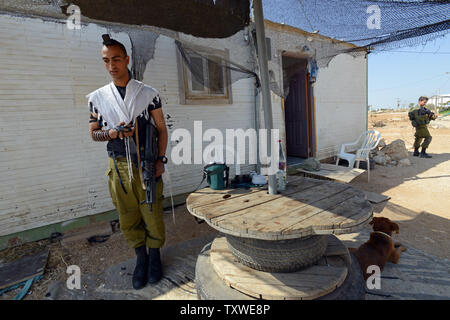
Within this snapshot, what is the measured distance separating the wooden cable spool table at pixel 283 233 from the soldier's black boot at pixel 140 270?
0.80 m

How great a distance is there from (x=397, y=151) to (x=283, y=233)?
8.22 metres

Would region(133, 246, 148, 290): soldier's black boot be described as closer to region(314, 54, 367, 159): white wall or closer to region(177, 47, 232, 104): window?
region(177, 47, 232, 104): window

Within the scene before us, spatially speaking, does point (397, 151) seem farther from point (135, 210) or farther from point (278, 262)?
point (135, 210)

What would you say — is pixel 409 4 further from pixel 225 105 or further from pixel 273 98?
pixel 273 98

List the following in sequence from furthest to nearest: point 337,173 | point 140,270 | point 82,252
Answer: point 337,173
point 82,252
point 140,270

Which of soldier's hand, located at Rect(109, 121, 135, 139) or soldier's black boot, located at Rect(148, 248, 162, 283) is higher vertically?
soldier's hand, located at Rect(109, 121, 135, 139)

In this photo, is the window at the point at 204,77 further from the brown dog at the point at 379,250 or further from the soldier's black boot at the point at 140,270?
the brown dog at the point at 379,250

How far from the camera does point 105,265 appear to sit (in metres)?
2.81

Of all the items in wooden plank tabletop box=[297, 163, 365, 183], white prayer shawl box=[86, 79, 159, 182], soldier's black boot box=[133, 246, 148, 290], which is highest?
white prayer shawl box=[86, 79, 159, 182]

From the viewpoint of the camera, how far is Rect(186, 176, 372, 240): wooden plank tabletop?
58.4 inches

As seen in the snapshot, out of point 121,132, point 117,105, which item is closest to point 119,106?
point 117,105

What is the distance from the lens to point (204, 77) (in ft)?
11.5

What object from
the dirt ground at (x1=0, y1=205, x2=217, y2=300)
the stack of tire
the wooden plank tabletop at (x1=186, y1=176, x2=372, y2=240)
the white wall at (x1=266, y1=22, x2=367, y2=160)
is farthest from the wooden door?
the stack of tire
